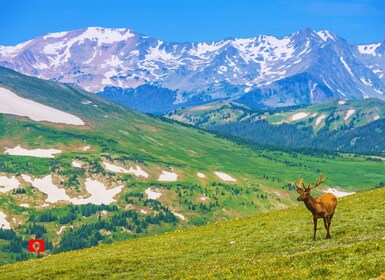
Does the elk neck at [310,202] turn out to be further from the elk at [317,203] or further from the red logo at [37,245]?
the red logo at [37,245]

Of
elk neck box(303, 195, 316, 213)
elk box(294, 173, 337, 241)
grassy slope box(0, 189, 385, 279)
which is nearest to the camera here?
grassy slope box(0, 189, 385, 279)

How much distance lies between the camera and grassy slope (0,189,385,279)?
30.7m

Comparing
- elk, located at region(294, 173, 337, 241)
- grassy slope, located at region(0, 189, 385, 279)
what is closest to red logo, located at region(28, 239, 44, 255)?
grassy slope, located at region(0, 189, 385, 279)

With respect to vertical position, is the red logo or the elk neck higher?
the elk neck

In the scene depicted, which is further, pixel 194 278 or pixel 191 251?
pixel 191 251

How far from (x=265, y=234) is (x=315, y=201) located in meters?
11.5

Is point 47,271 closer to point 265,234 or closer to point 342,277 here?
point 265,234

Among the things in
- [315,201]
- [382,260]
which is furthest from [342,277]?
[315,201]

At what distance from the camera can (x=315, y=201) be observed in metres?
40.2

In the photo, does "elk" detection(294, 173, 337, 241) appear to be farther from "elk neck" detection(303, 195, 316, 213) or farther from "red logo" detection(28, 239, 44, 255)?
"red logo" detection(28, 239, 44, 255)

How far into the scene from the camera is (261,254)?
41500 millimetres

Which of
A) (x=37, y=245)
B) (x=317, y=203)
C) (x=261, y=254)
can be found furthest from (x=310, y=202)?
(x=37, y=245)

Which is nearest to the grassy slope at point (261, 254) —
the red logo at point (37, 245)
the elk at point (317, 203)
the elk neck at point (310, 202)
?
the elk at point (317, 203)

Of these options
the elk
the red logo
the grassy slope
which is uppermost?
the elk
